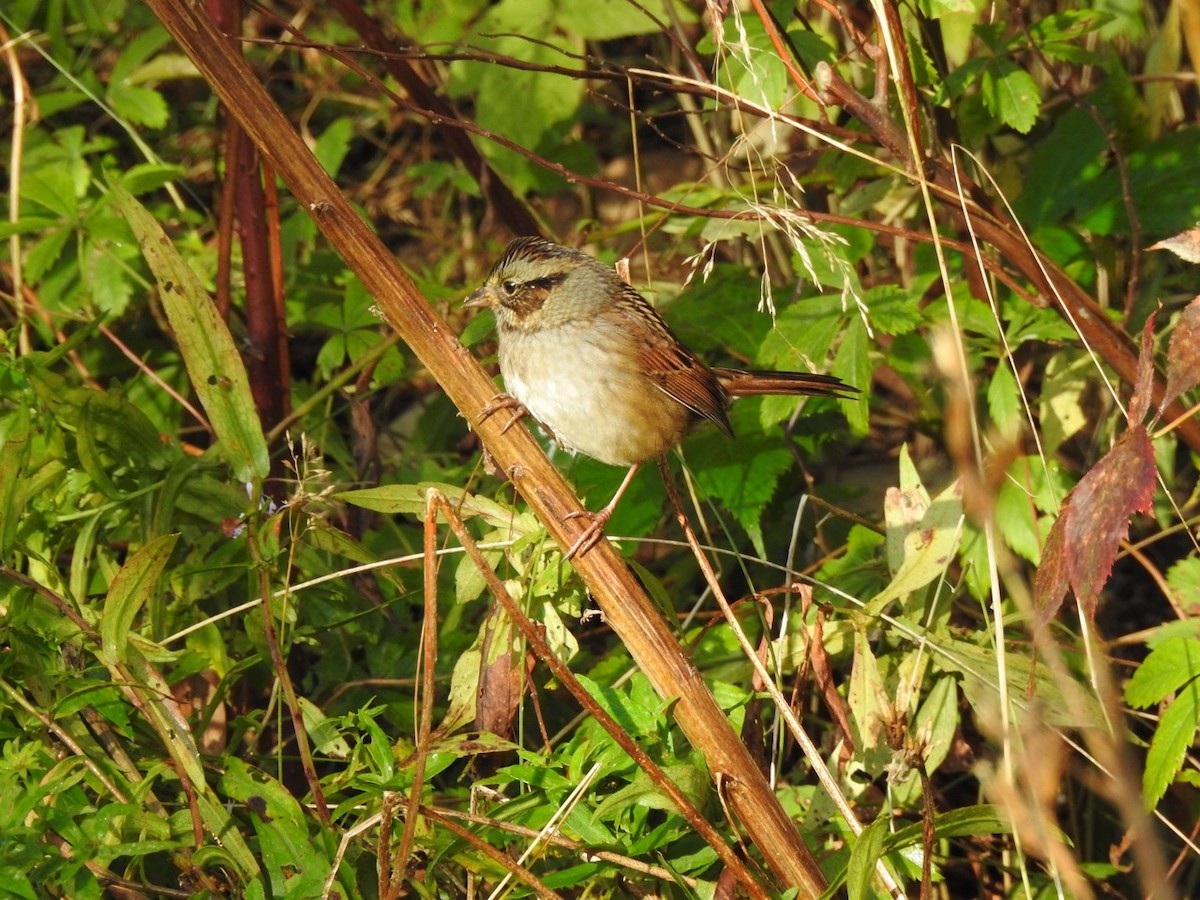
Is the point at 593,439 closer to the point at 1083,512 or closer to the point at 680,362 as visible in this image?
the point at 680,362

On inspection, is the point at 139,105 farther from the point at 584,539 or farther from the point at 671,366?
the point at 584,539

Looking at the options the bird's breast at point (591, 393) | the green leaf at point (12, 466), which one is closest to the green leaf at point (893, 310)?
the bird's breast at point (591, 393)

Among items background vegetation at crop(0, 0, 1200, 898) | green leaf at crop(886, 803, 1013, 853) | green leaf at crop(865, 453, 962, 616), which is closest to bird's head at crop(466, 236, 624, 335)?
background vegetation at crop(0, 0, 1200, 898)

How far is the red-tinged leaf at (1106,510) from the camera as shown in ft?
5.46

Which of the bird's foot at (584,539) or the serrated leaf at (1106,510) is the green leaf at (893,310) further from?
the serrated leaf at (1106,510)

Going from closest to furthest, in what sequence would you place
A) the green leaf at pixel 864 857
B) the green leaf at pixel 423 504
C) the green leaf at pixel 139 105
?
the green leaf at pixel 864 857 → the green leaf at pixel 423 504 → the green leaf at pixel 139 105

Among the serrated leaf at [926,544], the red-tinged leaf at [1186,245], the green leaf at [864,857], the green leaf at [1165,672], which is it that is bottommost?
the green leaf at [1165,672]

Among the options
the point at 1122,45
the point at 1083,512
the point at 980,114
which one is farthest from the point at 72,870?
the point at 1122,45

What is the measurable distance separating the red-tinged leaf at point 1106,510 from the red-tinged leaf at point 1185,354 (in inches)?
3.4

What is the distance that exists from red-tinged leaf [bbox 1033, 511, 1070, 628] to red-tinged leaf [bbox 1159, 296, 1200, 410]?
0.21m

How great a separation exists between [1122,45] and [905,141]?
1.79 metres

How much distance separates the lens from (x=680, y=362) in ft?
10.2

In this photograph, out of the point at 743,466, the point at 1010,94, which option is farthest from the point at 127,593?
the point at 1010,94

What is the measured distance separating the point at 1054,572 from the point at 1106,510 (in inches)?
4.9
